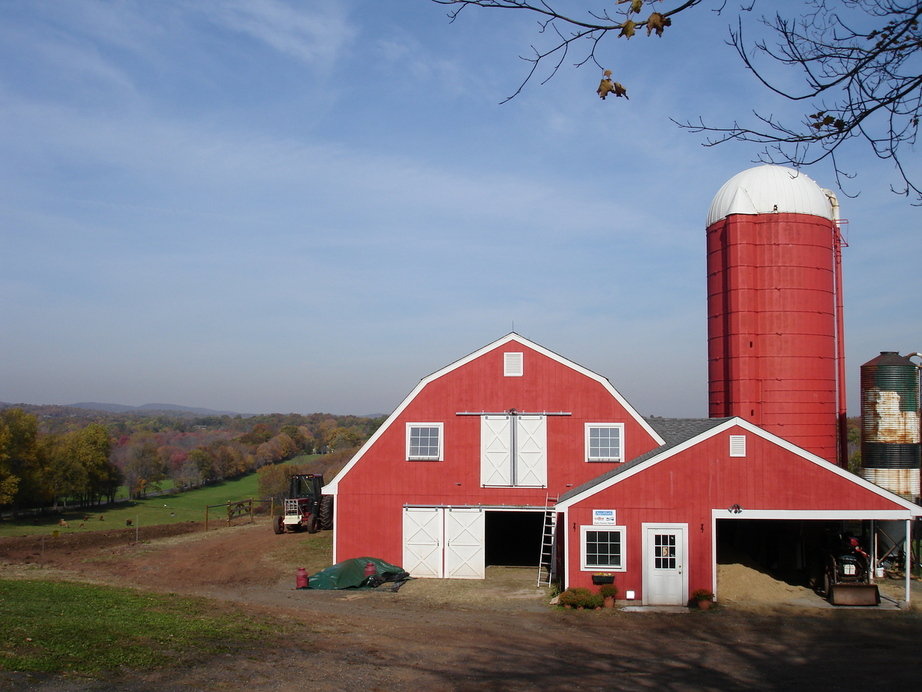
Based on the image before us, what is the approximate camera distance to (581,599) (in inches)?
763

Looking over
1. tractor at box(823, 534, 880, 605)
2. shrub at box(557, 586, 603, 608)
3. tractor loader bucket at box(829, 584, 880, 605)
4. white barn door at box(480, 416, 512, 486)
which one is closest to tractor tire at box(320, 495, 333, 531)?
white barn door at box(480, 416, 512, 486)

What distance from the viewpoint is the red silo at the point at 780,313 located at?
25.2 meters

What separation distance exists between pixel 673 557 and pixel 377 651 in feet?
29.5

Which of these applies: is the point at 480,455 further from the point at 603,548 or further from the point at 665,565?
the point at 665,565

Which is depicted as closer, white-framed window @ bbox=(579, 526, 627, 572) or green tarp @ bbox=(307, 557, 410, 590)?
white-framed window @ bbox=(579, 526, 627, 572)

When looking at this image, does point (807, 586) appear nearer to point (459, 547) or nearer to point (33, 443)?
point (459, 547)

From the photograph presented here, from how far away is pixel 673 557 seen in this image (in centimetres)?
2014

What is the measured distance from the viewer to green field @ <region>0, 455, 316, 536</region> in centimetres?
4562

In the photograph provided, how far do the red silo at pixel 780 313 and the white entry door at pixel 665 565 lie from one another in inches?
262

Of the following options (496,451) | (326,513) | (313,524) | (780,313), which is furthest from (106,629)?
(326,513)

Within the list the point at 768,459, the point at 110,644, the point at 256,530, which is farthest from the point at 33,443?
the point at 768,459

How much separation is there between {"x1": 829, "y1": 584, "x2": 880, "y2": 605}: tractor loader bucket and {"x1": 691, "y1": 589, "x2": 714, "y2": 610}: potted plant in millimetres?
2900

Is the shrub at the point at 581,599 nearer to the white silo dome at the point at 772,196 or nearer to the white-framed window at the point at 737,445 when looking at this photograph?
the white-framed window at the point at 737,445

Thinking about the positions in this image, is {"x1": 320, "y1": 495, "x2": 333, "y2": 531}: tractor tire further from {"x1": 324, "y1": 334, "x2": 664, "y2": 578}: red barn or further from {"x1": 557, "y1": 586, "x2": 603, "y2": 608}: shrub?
{"x1": 557, "y1": 586, "x2": 603, "y2": 608}: shrub
